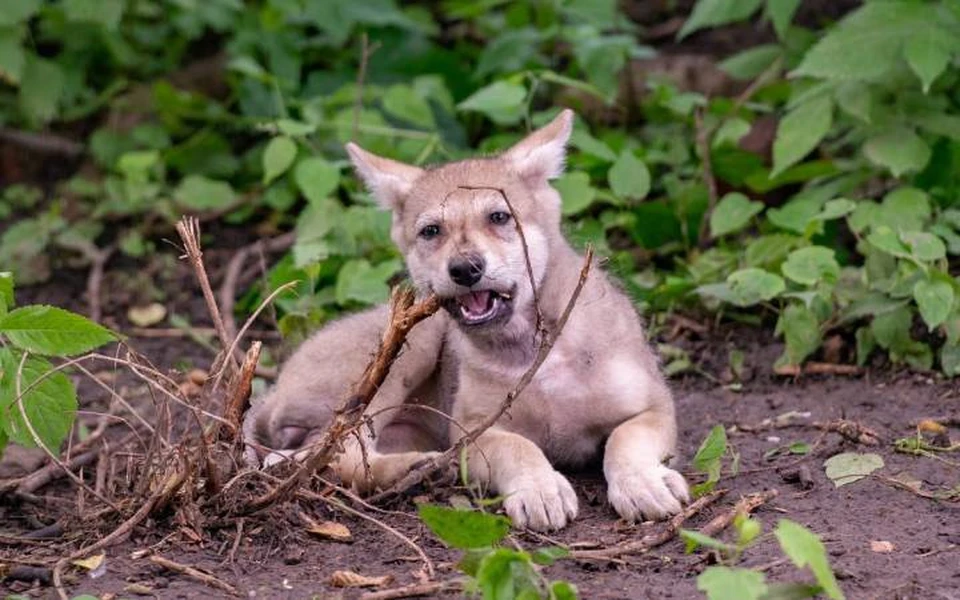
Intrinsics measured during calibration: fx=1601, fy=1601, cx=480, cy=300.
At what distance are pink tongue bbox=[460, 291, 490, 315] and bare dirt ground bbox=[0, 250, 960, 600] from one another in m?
0.59

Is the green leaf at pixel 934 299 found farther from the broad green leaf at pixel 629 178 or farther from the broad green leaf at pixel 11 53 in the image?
the broad green leaf at pixel 11 53

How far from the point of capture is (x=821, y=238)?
23.7 ft

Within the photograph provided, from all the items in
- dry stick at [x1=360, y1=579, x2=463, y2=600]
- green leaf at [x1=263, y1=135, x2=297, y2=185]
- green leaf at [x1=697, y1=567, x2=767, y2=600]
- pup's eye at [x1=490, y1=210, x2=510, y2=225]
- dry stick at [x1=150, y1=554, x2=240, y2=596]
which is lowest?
dry stick at [x1=150, y1=554, x2=240, y2=596]

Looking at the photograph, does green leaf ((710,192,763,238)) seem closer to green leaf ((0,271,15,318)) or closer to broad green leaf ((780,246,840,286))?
broad green leaf ((780,246,840,286))

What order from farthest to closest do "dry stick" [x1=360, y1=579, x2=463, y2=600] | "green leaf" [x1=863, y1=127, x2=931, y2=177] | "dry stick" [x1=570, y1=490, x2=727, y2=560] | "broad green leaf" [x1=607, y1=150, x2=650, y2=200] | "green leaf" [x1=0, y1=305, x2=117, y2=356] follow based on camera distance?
"broad green leaf" [x1=607, y1=150, x2=650, y2=200] → "green leaf" [x1=863, y1=127, x2=931, y2=177] → "green leaf" [x1=0, y1=305, x2=117, y2=356] → "dry stick" [x1=570, y1=490, x2=727, y2=560] → "dry stick" [x1=360, y1=579, x2=463, y2=600]

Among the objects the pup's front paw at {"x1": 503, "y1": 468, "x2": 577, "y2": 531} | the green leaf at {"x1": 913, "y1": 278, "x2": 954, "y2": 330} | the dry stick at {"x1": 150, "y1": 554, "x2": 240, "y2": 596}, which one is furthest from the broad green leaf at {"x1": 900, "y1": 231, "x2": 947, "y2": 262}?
the dry stick at {"x1": 150, "y1": 554, "x2": 240, "y2": 596}

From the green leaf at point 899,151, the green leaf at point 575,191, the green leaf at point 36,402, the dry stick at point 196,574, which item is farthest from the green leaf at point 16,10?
the dry stick at point 196,574

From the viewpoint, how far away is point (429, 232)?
5520mm

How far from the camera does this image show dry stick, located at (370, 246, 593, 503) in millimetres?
4637

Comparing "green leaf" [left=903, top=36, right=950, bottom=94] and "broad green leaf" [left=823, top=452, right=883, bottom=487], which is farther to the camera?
"green leaf" [left=903, top=36, right=950, bottom=94]

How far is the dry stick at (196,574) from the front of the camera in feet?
14.0

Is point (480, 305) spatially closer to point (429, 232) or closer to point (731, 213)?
point (429, 232)

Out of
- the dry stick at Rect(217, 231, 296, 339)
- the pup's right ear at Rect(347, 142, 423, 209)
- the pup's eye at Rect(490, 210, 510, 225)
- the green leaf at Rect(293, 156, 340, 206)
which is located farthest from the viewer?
the dry stick at Rect(217, 231, 296, 339)

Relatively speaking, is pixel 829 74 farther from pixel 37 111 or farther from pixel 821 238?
pixel 37 111
